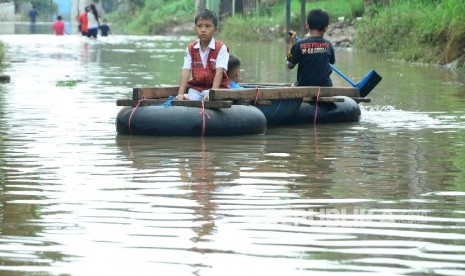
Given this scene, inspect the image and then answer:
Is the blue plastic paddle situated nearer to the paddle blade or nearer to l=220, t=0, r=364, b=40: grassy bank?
the paddle blade

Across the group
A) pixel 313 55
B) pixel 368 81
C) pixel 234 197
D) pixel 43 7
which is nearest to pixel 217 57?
pixel 313 55

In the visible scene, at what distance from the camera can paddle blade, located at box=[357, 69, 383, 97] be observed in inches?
599

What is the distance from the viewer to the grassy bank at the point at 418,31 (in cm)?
2523

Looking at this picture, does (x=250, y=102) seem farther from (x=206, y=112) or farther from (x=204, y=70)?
(x=206, y=112)

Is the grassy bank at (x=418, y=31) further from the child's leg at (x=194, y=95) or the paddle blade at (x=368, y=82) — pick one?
the child's leg at (x=194, y=95)

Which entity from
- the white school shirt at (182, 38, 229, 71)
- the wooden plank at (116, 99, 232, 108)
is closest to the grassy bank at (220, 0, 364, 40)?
the white school shirt at (182, 38, 229, 71)

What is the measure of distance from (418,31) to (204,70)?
1624 cm

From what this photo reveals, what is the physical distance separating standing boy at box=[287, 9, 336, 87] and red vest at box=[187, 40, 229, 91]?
4.81 feet

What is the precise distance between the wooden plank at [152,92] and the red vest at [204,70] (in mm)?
A: 379

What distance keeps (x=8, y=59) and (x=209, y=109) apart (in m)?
17.3

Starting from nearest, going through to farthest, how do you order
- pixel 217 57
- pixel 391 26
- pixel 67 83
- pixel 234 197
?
1. pixel 234 197
2. pixel 217 57
3. pixel 67 83
4. pixel 391 26

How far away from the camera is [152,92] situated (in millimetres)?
13438

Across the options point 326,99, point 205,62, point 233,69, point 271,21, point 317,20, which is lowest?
point 271,21

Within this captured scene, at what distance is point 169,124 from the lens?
12.4 m
